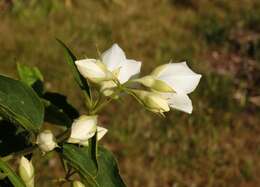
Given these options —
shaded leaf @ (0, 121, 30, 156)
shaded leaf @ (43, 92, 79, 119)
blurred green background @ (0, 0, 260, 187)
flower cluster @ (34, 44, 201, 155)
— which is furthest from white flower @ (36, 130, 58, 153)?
blurred green background @ (0, 0, 260, 187)

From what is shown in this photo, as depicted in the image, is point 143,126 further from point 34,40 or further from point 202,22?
point 202,22

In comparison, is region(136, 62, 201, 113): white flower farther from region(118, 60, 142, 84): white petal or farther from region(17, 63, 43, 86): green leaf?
region(17, 63, 43, 86): green leaf

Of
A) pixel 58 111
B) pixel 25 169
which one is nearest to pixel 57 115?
pixel 58 111

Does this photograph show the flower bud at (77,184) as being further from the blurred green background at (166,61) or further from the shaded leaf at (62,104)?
the blurred green background at (166,61)

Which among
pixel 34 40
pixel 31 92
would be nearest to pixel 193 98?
pixel 34 40

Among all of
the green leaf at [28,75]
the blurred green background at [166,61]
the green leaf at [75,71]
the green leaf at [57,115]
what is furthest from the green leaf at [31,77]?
the blurred green background at [166,61]

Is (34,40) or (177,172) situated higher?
(34,40)
